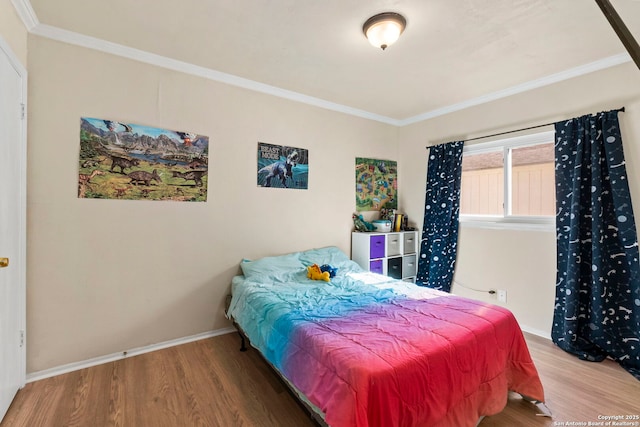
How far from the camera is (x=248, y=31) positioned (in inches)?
80.9

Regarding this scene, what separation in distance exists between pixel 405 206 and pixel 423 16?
8.14 feet

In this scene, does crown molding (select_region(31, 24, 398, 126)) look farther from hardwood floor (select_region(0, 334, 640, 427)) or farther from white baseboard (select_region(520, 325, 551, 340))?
white baseboard (select_region(520, 325, 551, 340))

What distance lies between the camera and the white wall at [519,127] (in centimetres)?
232

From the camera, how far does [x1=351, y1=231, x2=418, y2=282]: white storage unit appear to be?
11.3 feet

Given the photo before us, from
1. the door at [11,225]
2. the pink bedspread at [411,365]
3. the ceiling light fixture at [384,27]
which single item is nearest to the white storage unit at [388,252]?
the pink bedspread at [411,365]

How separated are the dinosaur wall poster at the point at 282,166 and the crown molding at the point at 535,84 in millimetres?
1729

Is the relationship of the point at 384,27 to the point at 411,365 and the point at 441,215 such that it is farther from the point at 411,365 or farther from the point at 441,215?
the point at 441,215

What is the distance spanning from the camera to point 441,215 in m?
3.49

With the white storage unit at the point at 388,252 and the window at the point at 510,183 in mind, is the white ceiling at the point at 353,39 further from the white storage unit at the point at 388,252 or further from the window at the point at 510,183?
the white storage unit at the point at 388,252

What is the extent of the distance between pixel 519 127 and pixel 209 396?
3523mm

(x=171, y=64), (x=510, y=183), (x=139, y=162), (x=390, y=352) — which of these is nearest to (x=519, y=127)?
(x=510, y=183)

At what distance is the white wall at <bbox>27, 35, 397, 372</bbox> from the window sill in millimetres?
1752

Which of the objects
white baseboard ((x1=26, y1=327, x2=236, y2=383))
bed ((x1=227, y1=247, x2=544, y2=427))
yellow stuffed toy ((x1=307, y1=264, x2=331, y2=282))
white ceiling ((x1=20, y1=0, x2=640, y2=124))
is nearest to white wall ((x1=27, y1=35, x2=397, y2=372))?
white baseboard ((x1=26, y1=327, x2=236, y2=383))

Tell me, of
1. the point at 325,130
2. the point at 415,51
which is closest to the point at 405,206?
the point at 325,130
